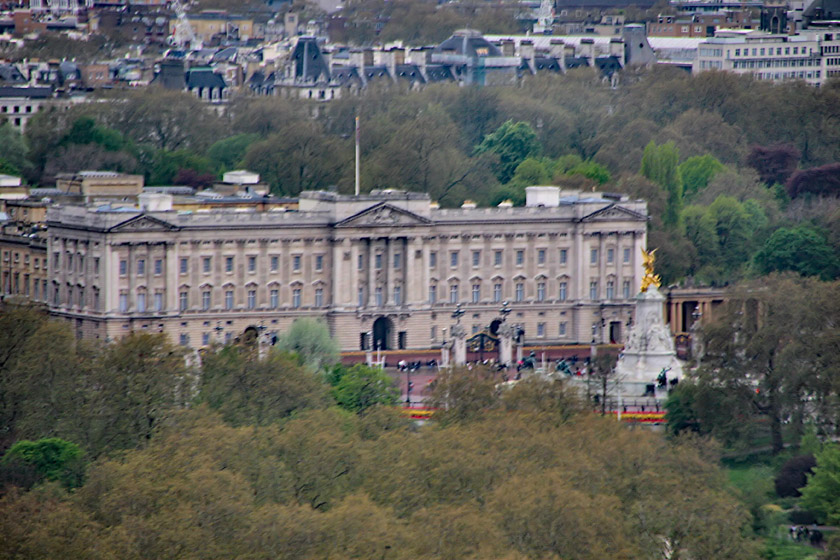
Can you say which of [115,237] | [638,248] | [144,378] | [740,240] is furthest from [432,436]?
[740,240]

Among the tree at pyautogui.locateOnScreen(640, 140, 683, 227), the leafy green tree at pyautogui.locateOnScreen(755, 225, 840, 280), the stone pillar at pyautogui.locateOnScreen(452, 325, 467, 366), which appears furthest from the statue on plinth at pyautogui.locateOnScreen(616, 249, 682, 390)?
the tree at pyautogui.locateOnScreen(640, 140, 683, 227)

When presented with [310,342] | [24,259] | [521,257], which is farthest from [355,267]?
[24,259]

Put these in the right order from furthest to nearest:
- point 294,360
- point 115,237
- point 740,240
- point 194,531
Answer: point 740,240
point 115,237
point 294,360
point 194,531

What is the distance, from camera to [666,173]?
197250 mm

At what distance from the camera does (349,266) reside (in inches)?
6693

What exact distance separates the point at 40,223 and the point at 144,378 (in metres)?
50.3

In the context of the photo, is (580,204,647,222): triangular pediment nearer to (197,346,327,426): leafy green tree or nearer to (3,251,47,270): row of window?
(3,251,47,270): row of window

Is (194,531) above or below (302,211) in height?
below

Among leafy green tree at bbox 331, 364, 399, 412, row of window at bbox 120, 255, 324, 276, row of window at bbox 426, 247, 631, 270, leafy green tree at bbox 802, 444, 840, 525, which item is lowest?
leafy green tree at bbox 802, 444, 840, 525

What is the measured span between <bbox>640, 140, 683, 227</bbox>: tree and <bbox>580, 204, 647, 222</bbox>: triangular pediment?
699 inches

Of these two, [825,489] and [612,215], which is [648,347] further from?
[825,489]

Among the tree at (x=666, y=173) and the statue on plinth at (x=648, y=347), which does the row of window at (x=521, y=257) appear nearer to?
the tree at (x=666, y=173)

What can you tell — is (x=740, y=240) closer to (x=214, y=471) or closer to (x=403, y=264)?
(x=403, y=264)

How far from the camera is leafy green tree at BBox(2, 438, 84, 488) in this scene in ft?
379
